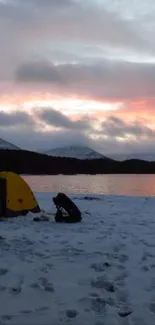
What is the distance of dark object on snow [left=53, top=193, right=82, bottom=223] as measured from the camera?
12.5 m

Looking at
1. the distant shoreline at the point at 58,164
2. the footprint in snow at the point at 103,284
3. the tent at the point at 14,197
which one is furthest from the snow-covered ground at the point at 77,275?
the distant shoreline at the point at 58,164

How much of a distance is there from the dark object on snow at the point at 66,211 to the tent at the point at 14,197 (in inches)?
52.7

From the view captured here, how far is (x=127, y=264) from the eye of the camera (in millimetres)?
7469

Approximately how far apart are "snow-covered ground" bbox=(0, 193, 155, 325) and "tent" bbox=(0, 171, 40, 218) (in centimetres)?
192

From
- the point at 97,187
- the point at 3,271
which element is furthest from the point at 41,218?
the point at 97,187

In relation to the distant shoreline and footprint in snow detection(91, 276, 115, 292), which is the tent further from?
the distant shoreline

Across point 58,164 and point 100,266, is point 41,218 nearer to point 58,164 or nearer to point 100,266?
point 100,266

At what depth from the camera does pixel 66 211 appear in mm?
12906

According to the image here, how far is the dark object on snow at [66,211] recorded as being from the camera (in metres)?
12.5

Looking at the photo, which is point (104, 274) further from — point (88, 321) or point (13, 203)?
point (13, 203)

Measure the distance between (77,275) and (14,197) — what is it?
6.95 metres

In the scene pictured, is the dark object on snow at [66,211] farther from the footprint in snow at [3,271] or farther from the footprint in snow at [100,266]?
the footprint in snow at [3,271]

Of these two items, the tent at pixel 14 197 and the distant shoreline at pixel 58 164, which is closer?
the tent at pixel 14 197

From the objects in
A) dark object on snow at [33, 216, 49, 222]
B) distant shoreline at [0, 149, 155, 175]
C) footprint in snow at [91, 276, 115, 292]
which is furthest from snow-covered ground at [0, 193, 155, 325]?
distant shoreline at [0, 149, 155, 175]
